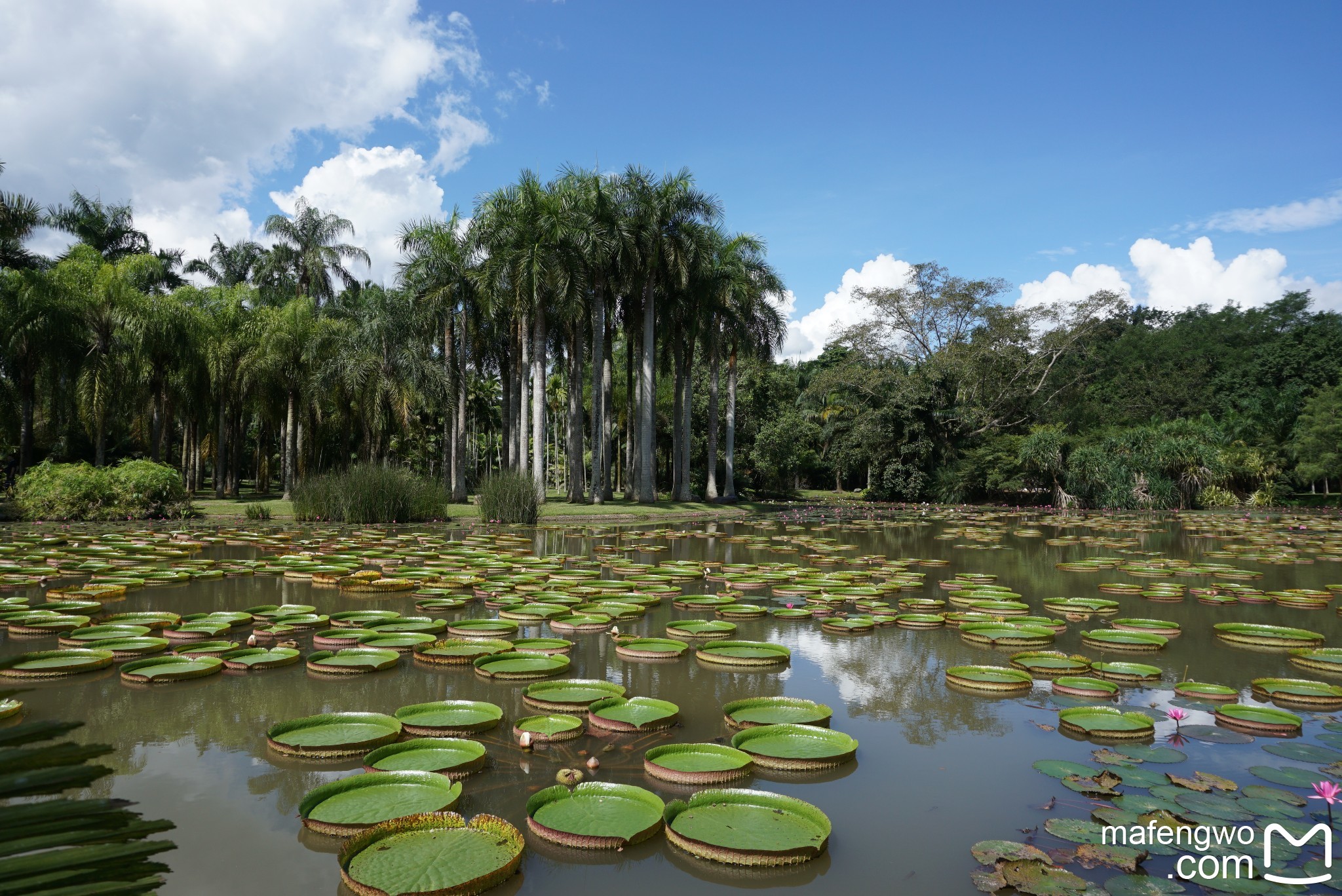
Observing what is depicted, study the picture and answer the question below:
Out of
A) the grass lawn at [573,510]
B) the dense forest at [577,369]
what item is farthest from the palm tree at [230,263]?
the grass lawn at [573,510]

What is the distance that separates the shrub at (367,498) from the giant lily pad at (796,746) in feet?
55.6

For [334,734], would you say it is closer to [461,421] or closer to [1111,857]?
[1111,857]

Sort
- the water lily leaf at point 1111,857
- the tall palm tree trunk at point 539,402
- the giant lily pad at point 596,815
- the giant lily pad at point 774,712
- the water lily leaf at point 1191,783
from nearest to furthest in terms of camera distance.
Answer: the water lily leaf at point 1111,857 < the giant lily pad at point 596,815 < the water lily leaf at point 1191,783 < the giant lily pad at point 774,712 < the tall palm tree trunk at point 539,402

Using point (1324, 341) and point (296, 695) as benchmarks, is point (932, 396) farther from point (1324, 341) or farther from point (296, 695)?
point (296, 695)

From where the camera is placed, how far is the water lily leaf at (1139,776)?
384 centimetres

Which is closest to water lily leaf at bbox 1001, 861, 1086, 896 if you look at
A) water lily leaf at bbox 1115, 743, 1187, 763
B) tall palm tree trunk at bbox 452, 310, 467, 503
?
water lily leaf at bbox 1115, 743, 1187, 763

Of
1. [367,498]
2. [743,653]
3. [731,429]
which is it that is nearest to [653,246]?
[731,429]

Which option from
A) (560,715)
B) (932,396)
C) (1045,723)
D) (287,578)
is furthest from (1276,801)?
(932,396)

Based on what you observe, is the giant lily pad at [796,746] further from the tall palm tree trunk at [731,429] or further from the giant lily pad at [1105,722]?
the tall palm tree trunk at [731,429]

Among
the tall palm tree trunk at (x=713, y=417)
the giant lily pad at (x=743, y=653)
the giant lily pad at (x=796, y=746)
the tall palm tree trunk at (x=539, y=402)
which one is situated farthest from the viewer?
the tall palm tree trunk at (x=713, y=417)

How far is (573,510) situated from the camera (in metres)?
25.1

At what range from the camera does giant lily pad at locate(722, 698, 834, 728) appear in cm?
471

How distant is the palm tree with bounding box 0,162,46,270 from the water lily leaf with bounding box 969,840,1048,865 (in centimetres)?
2893

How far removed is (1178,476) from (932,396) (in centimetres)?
1100
